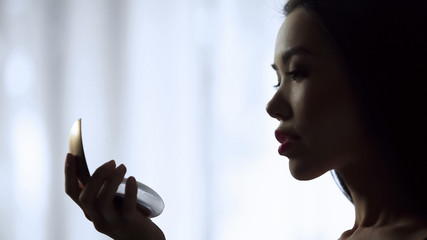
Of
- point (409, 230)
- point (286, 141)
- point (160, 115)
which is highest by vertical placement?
point (160, 115)

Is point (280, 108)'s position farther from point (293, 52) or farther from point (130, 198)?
point (130, 198)

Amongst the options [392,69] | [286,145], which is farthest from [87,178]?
[392,69]

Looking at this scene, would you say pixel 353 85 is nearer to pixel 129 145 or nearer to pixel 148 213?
pixel 148 213

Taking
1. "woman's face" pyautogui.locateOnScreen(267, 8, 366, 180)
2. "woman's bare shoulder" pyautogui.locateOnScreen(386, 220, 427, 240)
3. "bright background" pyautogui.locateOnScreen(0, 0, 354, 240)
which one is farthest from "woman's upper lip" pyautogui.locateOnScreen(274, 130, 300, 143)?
"bright background" pyautogui.locateOnScreen(0, 0, 354, 240)

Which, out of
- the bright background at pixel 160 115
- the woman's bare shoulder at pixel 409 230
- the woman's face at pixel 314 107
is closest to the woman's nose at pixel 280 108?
the woman's face at pixel 314 107

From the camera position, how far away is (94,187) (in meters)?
0.58

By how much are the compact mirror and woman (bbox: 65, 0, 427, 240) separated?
11mm

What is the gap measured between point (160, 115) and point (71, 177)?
0.69 meters

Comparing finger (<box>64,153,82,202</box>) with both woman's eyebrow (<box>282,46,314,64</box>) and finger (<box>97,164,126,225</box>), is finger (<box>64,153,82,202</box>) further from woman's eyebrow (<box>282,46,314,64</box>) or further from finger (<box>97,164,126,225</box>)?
woman's eyebrow (<box>282,46,314,64</box>)

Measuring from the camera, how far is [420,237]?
1.75 ft

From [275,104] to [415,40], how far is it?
0.16 m

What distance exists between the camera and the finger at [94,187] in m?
0.58

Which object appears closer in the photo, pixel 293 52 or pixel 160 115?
pixel 293 52

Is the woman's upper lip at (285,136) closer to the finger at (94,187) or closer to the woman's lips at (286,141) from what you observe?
the woman's lips at (286,141)
